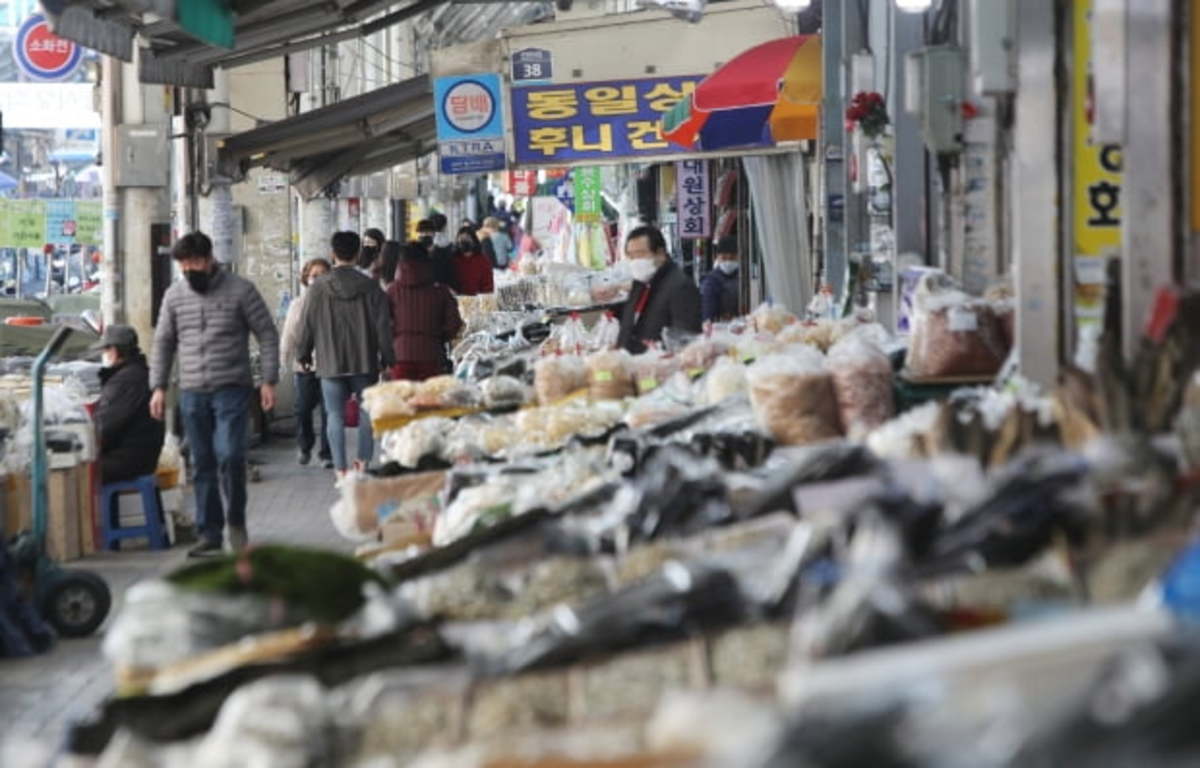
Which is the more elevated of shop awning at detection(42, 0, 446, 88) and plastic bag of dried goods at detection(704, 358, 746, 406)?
shop awning at detection(42, 0, 446, 88)

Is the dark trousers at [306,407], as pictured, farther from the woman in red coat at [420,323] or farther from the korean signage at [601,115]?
the korean signage at [601,115]

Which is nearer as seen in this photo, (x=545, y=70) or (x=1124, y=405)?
(x=1124, y=405)

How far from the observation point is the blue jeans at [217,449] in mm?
13141

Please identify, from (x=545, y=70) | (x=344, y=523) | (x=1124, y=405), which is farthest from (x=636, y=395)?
(x=545, y=70)

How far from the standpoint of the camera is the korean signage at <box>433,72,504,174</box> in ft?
65.9

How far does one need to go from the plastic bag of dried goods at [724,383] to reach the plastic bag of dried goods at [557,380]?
1.37 meters

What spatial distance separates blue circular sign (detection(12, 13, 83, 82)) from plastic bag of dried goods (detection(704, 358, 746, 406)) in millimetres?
19326

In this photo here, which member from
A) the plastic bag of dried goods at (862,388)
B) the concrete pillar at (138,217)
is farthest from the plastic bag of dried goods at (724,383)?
the concrete pillar at (138,217)

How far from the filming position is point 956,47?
39.4 ft

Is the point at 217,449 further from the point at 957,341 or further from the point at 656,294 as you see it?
the point at 957,341

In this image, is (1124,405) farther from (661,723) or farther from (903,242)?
(903,242)

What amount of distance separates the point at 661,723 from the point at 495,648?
102 centimetres

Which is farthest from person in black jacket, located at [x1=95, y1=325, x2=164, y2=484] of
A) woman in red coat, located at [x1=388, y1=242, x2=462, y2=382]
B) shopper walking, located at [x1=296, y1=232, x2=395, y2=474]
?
woman in red coat, located at [x1=388, y1=242, x2=462, y2=382]

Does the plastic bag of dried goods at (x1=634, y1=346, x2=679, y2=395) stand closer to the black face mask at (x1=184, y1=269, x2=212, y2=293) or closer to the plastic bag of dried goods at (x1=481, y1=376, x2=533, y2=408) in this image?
the plastic bag of dried goods at (x1=481, y1=376, x2=533, y2=408)
